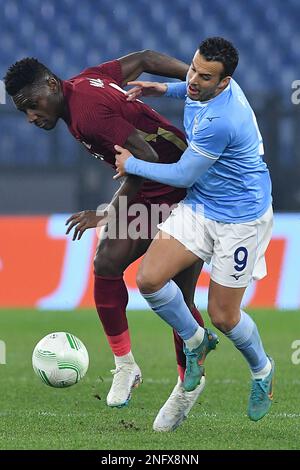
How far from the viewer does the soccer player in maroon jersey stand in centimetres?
476

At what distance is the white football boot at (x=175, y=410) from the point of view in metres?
4.82

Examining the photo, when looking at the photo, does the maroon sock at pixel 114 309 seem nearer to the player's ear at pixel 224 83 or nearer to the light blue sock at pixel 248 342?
the light blue sock at pixel 248 342

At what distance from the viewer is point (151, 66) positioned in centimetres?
551

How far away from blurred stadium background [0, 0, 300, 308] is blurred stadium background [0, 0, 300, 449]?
0.05 ft

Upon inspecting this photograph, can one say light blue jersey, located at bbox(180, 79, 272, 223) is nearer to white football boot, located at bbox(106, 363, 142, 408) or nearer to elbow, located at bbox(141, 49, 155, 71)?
elbow, located at bbox(141, 49, 155, 71)

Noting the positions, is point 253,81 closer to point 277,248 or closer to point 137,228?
point 277,248

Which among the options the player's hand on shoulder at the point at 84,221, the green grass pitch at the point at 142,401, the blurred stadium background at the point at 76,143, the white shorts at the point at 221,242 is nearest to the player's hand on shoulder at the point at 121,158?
the player's hand on shoulder at the point at 84,221

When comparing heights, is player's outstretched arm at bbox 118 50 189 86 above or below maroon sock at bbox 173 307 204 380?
above

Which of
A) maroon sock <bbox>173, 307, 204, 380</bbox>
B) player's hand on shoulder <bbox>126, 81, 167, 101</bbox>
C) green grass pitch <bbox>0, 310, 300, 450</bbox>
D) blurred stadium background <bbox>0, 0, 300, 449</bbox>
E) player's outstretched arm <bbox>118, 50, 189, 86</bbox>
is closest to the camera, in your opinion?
green grass pitch <bbox>0, 310, 300, 450</bbox>

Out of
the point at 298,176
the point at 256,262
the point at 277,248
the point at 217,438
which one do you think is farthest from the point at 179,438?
the point at 298,176

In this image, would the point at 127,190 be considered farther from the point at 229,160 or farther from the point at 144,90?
the point at 144,90

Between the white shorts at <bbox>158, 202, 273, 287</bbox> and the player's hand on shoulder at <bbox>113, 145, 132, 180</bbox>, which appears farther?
the white shorts at <bbox>158, 202, 273, 287</bbox>

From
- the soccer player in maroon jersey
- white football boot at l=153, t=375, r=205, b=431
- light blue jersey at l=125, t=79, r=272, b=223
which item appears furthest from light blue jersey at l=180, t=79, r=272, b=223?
white football boot at l=153, t=375, r=205, b=431

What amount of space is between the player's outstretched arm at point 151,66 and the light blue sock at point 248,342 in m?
1.48
